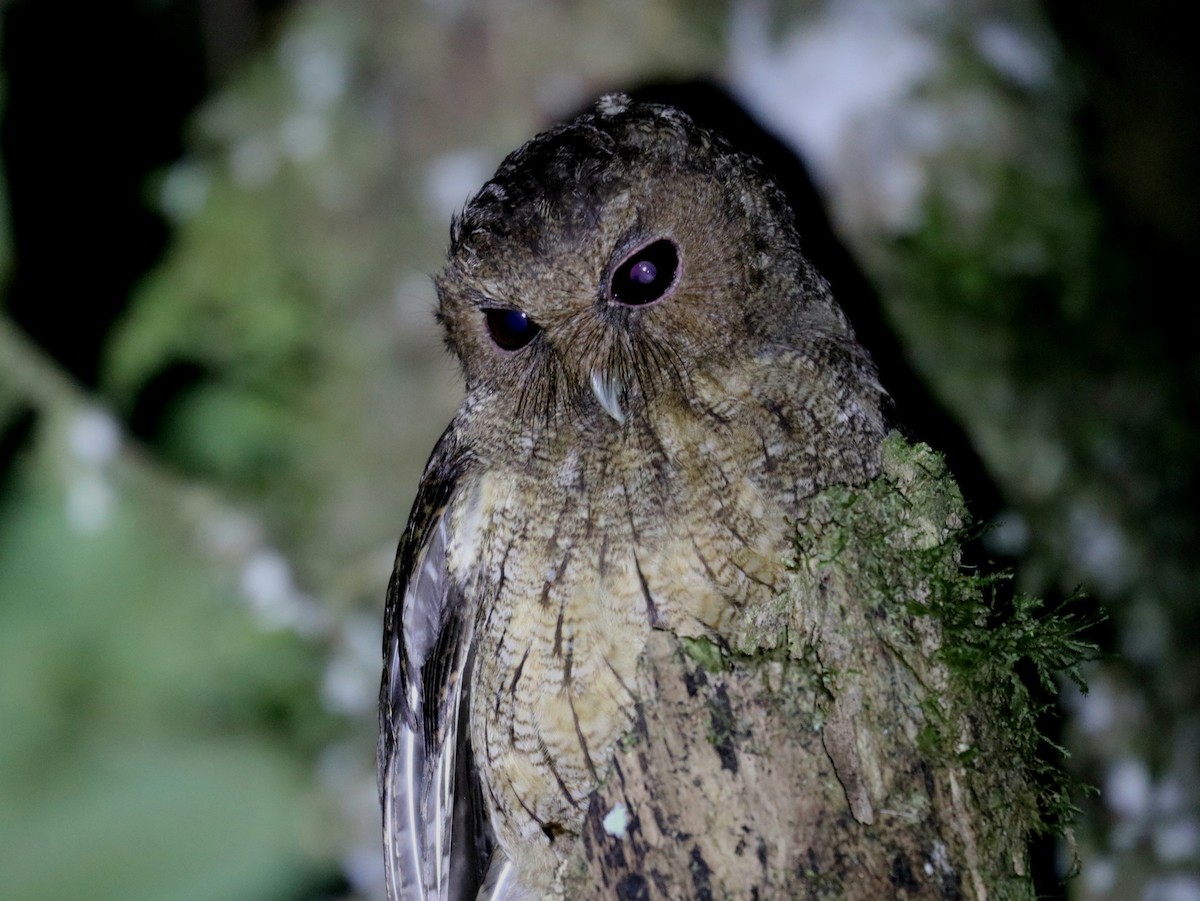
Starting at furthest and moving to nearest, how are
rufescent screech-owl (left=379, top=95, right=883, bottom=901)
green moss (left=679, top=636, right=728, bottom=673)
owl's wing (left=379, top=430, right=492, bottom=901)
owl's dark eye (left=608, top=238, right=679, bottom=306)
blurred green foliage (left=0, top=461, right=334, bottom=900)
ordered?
blurred green foliage (left=0, top=461, right=334, bottom=900) → owl's wing (left=379, top=430, right=492, bottom=901) → owl's dark eye (left=608, top=238, right=679, bottom=306) → rufescent screech-owl (left=379, top=95, right=883, bottom=901) → green moss (left=679, top=636, right=728, bottom=673)

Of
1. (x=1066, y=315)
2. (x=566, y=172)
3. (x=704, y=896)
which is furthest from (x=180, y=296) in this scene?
(x=1066, y=315)

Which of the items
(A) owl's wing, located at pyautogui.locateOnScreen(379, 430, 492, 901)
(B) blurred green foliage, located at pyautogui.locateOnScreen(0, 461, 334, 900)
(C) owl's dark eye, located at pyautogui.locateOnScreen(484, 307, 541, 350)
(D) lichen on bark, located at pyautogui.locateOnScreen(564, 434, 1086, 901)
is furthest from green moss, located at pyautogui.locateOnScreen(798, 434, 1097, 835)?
(B) blurred green foliage, located at pyautogui.locateOnScreen(0, 461, 334, 900)

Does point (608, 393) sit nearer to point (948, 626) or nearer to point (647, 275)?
point (647, 275)

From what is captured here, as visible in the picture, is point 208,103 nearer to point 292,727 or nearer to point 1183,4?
point 292,727

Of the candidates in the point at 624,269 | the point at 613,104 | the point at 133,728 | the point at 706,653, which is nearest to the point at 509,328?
the point at 624,269

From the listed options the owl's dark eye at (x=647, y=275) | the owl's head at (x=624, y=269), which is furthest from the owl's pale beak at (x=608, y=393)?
the owl's dark eye at (x=647, y=275)

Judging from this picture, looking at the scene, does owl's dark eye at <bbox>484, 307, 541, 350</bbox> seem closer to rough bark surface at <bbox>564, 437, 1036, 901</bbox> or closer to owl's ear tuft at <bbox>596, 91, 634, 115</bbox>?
owl's ear tuft at <bbox>596, 91, 634, 115</bbox>
